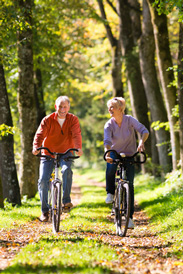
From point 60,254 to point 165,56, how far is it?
29.3 feet

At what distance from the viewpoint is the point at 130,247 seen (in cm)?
573

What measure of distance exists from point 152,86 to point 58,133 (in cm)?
878

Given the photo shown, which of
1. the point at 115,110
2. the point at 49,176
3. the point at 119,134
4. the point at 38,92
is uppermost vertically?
the point at 38,92

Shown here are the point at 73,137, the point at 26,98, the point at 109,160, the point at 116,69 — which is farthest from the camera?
the point at 116,69

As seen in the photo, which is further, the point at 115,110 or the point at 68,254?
the point at 115,110

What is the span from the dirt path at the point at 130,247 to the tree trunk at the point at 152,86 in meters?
7.01

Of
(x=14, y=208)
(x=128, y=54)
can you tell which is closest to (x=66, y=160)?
(x=14, y=208)

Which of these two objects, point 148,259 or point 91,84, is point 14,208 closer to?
point 148,259

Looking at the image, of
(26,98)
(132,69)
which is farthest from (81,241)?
(132,69)

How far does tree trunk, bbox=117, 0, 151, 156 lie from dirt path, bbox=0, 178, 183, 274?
10.2 metres

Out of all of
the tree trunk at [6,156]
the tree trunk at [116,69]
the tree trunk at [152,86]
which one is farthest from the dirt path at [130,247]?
the tree trunk at [116,69]

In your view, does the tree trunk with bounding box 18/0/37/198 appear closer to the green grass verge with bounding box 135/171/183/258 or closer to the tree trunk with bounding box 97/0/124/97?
the green grass verge with bounding box 135/171/183/258

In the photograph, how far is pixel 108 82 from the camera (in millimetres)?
24688

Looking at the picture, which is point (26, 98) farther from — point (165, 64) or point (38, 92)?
point (38, 92)
